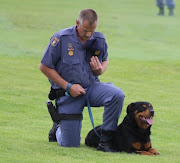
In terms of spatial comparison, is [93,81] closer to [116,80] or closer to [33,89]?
[33,89]

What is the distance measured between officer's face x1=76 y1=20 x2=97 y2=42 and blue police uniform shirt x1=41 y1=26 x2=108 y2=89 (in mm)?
63

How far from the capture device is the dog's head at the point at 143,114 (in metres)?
6.49

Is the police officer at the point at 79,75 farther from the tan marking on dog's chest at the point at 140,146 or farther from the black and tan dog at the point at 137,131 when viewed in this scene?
the tan marking on dog's chest at the point at 140,146

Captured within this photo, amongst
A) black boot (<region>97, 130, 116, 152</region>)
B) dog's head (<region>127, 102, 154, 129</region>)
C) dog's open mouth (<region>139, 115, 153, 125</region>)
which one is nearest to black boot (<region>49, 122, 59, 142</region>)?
black boot (<region>97, 130, 116, 152</region>)

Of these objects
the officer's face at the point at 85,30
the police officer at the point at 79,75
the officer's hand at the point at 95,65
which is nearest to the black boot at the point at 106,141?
the police officer at the point at 79,75

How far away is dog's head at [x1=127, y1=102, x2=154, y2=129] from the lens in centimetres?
649

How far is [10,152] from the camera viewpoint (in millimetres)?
6074

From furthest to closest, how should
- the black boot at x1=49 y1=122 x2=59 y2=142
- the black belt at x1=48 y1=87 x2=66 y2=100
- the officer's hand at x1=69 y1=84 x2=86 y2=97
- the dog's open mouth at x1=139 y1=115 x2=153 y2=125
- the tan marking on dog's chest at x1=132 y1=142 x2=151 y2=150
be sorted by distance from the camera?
the black boot at x1=49 y1=122 x2=59 y2=142, the black belt at x1=48 y1=87 x2=66 y2=100, the officer's hand at x1=69 y1=84 x2=86 y2=97, the tan marking on dog's chest at x1=132 y1=142 x2=151 y2=150, the dog's open mouth at x1=139 y1=115 x2=153 y2=125

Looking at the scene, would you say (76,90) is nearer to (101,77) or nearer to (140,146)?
(140,146)

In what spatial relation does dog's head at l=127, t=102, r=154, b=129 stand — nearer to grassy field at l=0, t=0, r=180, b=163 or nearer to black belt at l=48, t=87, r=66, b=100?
grassy field at l=0, t=0, r=180, b=163

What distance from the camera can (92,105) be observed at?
6914mm

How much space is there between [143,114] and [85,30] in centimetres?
115

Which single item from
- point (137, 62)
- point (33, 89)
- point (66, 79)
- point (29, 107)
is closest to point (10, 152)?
point (66, 79)

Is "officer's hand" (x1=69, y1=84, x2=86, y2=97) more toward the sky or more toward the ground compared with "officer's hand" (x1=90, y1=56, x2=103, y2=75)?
more toward the ground
